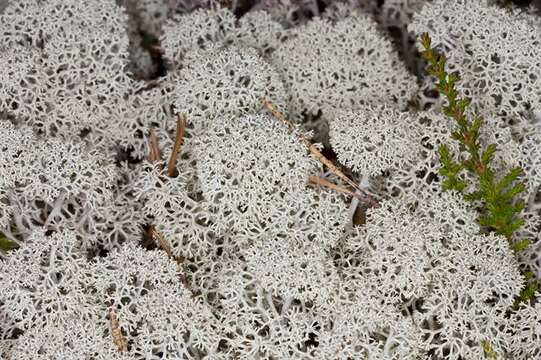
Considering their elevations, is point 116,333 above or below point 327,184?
below

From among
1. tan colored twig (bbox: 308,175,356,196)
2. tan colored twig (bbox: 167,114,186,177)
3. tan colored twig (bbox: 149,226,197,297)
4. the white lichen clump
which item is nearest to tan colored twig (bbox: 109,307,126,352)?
the white lichen clump

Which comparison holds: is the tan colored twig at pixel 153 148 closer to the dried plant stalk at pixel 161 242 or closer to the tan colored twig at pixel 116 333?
the dried plant stalk at pixel 161 242

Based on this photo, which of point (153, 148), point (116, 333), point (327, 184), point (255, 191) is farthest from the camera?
point (153, 148)

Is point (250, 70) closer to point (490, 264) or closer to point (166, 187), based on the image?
point (166, 187)

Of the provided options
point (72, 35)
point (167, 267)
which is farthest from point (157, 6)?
point (167, 267)

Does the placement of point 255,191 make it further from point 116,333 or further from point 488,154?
point 488,154

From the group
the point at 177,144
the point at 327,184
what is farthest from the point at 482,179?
the point at 177,144

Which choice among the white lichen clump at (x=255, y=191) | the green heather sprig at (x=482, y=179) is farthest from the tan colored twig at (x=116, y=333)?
the green heather sprig at (x=482, y=179)
